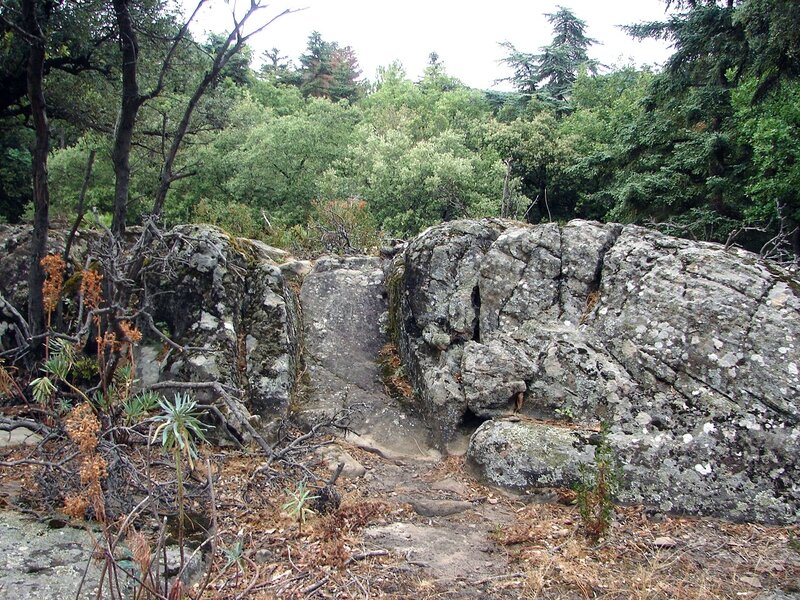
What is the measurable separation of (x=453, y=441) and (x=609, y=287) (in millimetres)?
2693

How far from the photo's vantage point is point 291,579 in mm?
3682

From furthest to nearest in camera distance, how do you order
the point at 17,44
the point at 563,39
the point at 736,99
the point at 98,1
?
the point at 563,39 → the point at 736,99 → the point at 17,44 → the point at 98,1

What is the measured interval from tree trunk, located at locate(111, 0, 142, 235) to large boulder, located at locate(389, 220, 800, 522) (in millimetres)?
3878

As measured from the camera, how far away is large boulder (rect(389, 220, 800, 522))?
5.11 metres

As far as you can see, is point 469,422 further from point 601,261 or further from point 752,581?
point 752,581

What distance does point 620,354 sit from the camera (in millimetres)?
6223

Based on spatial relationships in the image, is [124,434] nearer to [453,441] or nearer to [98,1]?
[453,441]

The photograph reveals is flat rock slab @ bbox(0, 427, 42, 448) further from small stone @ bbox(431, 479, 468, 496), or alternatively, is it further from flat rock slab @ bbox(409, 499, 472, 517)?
small stone @ bbox(431, 479, 468, 496)

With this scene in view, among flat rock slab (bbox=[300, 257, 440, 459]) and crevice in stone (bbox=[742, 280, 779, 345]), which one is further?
flat rock slab (bbox=[300, 257, 440, 459])

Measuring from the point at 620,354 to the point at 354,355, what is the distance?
365 centimetres

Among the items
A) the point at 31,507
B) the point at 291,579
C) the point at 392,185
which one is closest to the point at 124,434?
the point at 31,507

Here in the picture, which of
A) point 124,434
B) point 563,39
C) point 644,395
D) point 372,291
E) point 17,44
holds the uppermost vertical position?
Result: point 563,39

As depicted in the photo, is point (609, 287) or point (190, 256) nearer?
point (609, 287)

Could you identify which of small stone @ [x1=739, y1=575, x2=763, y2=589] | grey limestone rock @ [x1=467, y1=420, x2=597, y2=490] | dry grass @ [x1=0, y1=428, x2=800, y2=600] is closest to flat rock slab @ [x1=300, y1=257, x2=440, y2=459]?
grey limestone rock @ [x1=467, y1=420, x2=597, y2=490]
